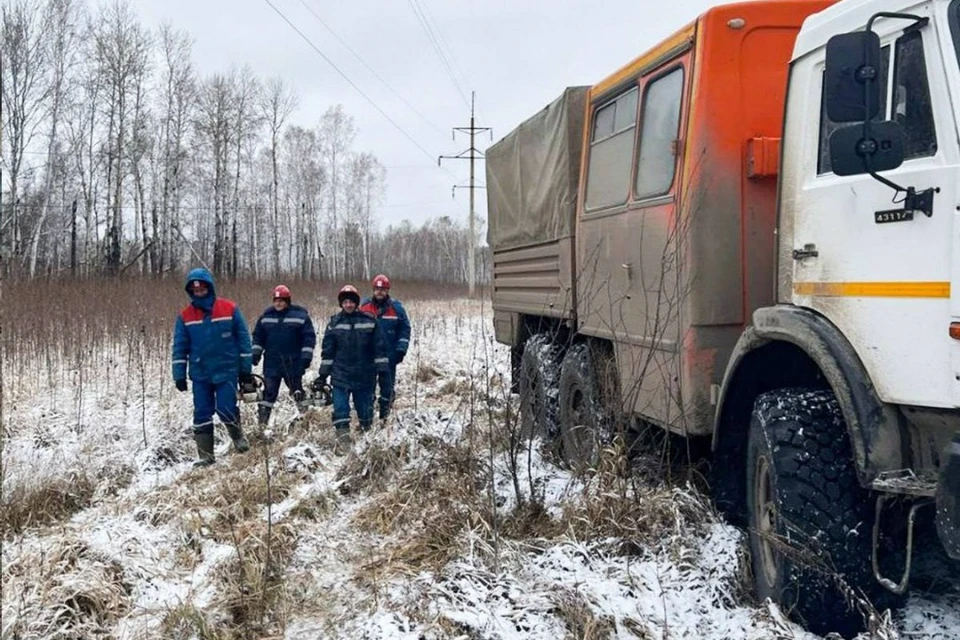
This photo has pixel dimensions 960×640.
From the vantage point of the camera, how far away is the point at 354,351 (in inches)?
263

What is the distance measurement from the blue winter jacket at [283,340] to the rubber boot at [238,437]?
3.34 feet

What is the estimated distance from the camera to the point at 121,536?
410 centimetres

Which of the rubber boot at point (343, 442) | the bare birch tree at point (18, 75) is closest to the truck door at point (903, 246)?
the rubber boot at point (343, 442)

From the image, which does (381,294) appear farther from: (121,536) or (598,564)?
(598,564)

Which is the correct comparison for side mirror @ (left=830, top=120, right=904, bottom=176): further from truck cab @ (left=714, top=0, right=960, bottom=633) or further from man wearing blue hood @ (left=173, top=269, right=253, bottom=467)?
man wearing blue hood @ (left=173, top=269, right=253, bottom=467)

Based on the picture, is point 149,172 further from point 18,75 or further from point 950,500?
point 950,500

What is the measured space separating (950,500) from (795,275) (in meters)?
1.13

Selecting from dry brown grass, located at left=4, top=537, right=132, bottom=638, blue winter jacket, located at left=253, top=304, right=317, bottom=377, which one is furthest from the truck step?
blue winter jacket, located at left=253, top=304, right=317, bottom=377

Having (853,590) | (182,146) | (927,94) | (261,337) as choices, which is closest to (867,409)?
(853,590)

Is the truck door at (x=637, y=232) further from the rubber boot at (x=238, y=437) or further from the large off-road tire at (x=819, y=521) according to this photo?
the rubber boot at (x=238, y=437)

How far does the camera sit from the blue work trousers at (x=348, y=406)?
6.54 m

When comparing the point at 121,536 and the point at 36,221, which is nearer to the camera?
the point at 121,536

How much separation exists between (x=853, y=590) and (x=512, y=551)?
4.87ft

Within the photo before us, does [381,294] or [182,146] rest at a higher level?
[182,146]
